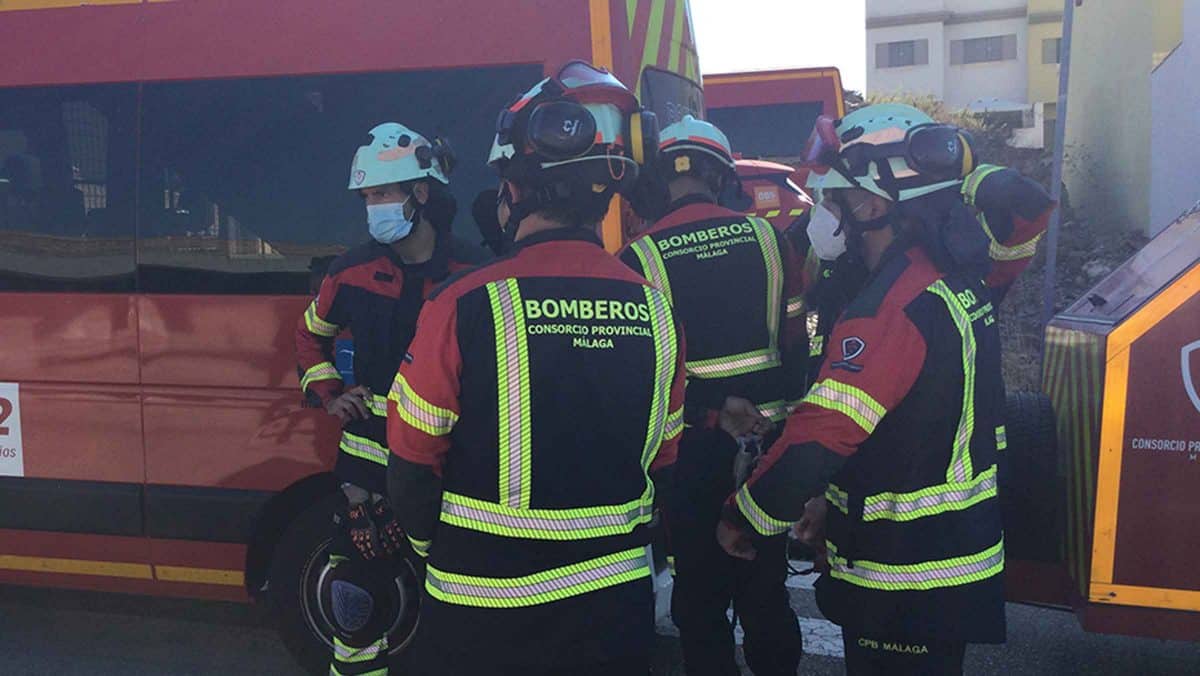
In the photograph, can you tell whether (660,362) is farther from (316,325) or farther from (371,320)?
(316,325)

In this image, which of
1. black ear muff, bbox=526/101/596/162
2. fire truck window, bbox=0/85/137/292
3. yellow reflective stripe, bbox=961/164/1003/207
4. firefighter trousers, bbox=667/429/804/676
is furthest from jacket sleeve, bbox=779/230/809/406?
fire truck window, bbox=0/85/137/292

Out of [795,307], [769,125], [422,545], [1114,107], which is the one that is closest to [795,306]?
[795,307]

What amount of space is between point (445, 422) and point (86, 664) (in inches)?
123

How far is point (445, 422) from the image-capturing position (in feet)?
6.95

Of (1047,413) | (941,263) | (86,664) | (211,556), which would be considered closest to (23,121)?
(211,556)

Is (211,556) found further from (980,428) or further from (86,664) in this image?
(980,428)

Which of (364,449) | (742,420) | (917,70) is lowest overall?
(364,449)

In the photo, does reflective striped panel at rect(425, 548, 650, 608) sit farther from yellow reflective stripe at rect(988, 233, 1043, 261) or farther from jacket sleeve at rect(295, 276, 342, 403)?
yellow reflective stripe at rect(988, 233, 1043, 261)

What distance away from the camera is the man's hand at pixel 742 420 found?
3467mm

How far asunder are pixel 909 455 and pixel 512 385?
3.48ft

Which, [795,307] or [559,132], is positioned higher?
[559,132]

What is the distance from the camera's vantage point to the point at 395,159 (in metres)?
3.47

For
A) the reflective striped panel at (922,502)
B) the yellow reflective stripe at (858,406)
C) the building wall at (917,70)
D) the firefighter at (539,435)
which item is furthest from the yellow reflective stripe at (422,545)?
the building wall at (917,70)

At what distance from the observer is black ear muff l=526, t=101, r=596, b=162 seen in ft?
7.27
